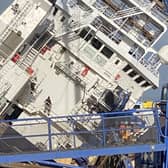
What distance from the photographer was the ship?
67.8 feet

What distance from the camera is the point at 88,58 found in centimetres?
2111

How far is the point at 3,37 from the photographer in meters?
19.5

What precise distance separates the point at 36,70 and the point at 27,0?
104 inches

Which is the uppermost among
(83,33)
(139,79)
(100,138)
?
(83,33)

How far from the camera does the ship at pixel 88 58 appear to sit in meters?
20.7

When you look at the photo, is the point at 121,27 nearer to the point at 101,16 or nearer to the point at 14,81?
the point at 101,16

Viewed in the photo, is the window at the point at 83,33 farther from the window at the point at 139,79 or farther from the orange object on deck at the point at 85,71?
the window at the point at 139,79

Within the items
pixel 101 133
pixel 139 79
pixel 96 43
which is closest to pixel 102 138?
pixel 101 133

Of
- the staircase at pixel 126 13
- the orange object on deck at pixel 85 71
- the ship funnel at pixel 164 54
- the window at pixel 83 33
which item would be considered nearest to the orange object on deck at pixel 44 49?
the window at pixel 83 33

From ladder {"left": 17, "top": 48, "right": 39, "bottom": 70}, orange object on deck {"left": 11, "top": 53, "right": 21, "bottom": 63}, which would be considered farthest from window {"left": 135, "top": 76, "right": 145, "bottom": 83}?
orange object on deck {"left": 11, "top": 53, "right": 21, "bottom": 63}

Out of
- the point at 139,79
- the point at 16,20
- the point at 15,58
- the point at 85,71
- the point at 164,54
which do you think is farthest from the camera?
the point at 139,79

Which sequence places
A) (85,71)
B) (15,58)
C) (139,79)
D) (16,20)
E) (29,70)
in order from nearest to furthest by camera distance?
(16,20)
(15,58)
(29,70)
(85,71)
(139,79)

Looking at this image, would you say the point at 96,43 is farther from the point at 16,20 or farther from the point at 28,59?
the point at 16,20

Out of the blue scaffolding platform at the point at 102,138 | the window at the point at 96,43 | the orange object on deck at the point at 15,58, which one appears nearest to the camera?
the blue scaffolding platform at the point at 102,138
